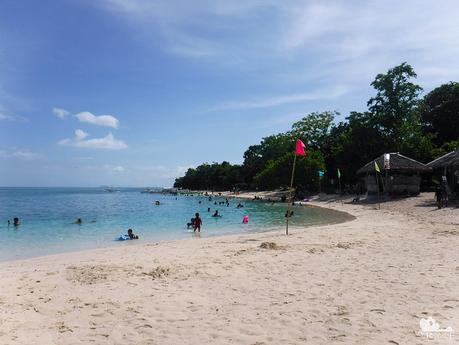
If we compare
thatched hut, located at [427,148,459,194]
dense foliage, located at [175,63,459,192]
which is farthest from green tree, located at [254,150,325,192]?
thatched hut, located at [427,148,459,194]

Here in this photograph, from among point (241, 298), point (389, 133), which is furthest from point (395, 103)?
point (241, 298)

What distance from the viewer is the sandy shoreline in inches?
211

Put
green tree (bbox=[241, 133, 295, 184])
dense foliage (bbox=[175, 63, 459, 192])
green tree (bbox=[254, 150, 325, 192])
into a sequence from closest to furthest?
dense foliage (bbox=[175, 63, 459, 192])
green tree (bbox=[254, 150, 325, 192])
green tree (bbox=[241, 133, 295, 184])

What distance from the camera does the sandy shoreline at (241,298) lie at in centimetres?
537

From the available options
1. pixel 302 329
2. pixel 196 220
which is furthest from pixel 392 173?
pixel 302 329

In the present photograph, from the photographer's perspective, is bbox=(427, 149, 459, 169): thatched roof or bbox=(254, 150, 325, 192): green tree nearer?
bbox=(427, 149, 459, 169): thatched roof

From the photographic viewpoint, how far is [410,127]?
44.2 m

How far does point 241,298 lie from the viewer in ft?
23.2

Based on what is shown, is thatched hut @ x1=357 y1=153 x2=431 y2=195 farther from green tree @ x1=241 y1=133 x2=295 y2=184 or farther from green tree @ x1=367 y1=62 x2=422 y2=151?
green tree @ x1=241 y1=133 x2=295 y2=184

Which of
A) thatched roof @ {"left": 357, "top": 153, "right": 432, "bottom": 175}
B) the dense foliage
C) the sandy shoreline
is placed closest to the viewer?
the sandy shoreline

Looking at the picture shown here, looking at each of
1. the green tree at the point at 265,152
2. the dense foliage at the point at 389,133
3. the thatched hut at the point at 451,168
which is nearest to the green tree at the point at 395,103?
the dense foliage at the point at 389,133

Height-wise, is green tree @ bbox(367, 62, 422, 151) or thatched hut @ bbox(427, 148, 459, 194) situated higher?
green tree @ bbox(367, 62, 422, 151)

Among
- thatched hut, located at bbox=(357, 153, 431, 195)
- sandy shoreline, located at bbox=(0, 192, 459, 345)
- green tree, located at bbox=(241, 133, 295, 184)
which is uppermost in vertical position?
green tree, located at bbox=(241, 133, 295, 184)

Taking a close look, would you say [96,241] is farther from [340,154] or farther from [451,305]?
[340,154]
